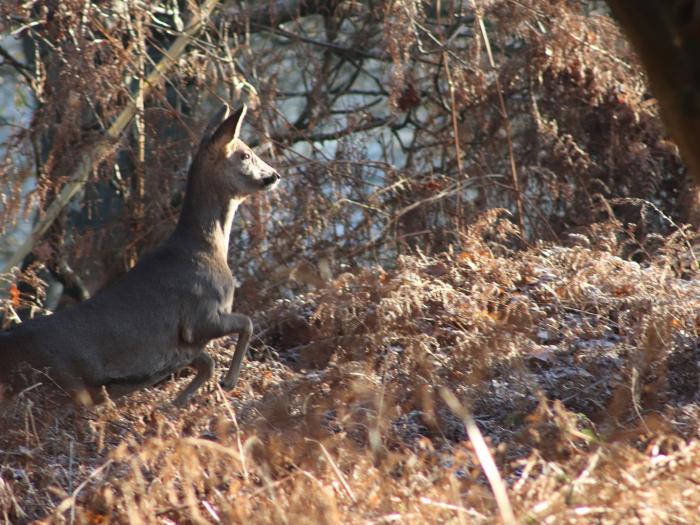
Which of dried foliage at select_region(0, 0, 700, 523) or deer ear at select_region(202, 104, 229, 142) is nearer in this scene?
dried foliage at select_region(0, 0, 700, 523)

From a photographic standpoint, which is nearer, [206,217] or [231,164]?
[206,217]

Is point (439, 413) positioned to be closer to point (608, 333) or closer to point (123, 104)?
point (608, 333)

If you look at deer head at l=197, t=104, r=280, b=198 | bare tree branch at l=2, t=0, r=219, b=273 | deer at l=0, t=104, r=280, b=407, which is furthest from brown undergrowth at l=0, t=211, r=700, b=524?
bare tree branch at l=2, t=0, r=219, b=273

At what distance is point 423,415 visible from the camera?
18.6 feet

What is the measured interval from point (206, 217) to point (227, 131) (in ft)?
1.90

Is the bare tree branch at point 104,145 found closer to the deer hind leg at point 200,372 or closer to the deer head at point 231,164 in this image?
the deer head at point 231,164

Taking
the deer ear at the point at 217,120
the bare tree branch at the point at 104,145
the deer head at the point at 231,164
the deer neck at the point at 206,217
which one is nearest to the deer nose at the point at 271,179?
the deer head at the point at 231,164

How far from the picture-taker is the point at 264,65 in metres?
10.7

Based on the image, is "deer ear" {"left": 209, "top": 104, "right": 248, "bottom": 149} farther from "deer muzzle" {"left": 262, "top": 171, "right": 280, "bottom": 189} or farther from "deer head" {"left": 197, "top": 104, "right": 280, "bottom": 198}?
"deer muzzle" {"left": 262, "top": 171, "right": 280, "bottom": 189}

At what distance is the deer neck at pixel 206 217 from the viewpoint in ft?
23.4

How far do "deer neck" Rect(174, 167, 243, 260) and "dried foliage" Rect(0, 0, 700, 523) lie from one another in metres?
0.82

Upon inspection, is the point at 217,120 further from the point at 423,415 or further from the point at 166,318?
the point at 423,415

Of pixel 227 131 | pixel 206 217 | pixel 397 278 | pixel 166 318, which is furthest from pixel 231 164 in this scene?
pixel 397 278

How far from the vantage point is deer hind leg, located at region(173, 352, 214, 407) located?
6.71 m
